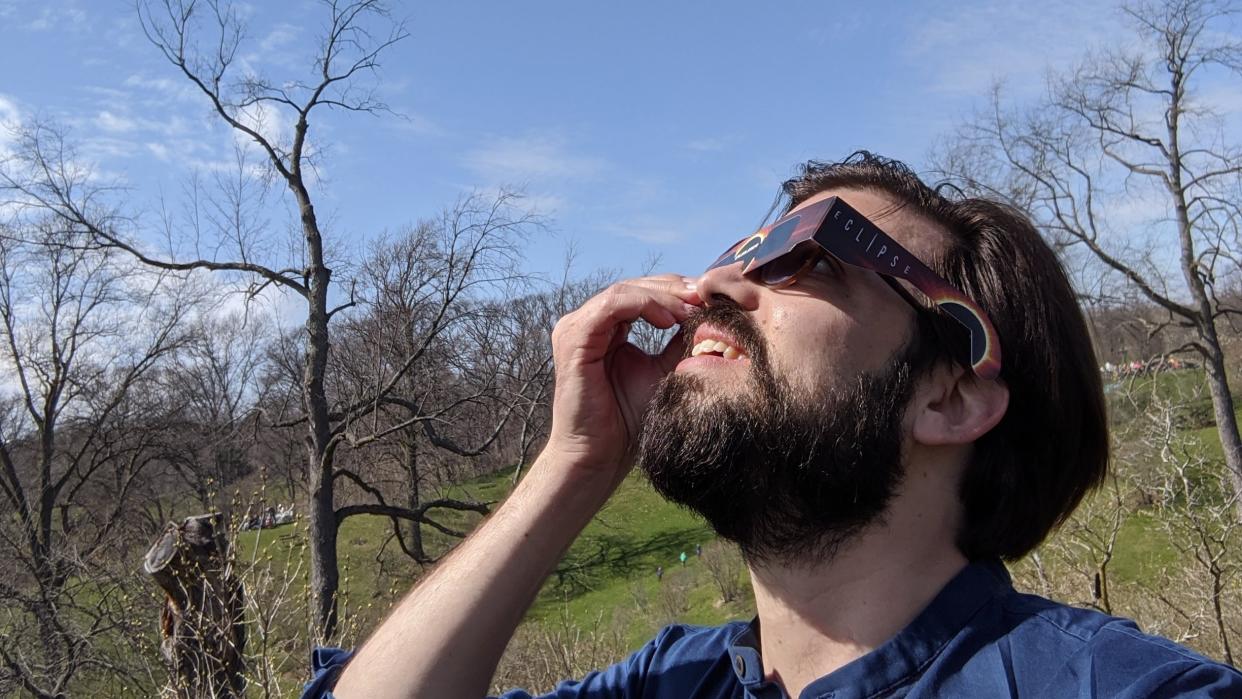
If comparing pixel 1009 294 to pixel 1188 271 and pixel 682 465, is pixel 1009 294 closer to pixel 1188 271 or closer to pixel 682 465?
pixel 682 465

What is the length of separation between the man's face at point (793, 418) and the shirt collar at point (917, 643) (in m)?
0.21

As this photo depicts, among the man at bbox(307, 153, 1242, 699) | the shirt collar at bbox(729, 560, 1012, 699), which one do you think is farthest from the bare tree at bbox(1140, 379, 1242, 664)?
the shirt collar at bbox(729, 560, 1012, 699)

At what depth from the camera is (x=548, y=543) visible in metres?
→ 2.00

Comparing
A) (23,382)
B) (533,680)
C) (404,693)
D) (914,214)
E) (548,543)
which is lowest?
(533,680)

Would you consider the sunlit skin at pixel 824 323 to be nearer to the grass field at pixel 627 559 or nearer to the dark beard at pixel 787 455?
the dark beard at pixel 787 455

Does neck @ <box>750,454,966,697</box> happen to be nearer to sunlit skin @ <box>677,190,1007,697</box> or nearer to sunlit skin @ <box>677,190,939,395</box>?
sunlit skin @ <box>677,190,1007,697</box>

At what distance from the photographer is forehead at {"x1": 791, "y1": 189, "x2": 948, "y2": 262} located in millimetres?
1954

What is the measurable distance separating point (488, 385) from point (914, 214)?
1244 centimetres

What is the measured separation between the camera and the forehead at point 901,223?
195cm

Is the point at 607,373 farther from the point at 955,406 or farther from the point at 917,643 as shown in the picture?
the point at 917,643

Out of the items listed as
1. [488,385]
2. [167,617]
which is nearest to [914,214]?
[167,617]

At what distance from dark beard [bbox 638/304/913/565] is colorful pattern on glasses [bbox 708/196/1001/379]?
0.13m

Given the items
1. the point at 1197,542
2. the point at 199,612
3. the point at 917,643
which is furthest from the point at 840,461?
the point at 1197,542

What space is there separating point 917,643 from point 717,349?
0.68m
